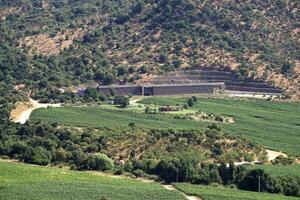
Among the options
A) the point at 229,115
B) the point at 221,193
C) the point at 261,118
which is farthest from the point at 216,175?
the point at 261,118

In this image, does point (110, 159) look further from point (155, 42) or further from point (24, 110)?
point (155, 42)

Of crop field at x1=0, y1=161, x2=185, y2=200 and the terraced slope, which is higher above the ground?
the terraced slope

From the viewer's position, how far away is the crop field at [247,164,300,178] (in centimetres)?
7106

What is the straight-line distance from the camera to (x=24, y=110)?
96.3 meters

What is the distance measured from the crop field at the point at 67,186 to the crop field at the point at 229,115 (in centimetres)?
1766

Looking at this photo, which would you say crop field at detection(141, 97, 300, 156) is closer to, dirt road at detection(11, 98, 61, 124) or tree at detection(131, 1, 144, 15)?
dirt road at detection(11, 98, 61, 124)

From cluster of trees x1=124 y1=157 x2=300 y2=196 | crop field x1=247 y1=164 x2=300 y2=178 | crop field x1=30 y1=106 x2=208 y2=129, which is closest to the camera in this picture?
cluster of trees x1=124 y1=157 x2=300 y2=196

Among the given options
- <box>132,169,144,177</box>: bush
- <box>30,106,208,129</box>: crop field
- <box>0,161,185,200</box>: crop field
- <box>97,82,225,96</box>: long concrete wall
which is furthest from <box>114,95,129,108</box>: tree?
<box>0,161,185,200</box>: crop field

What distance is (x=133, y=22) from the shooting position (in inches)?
5404

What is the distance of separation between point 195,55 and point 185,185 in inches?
2253

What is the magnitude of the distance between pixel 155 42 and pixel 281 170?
2306 inches

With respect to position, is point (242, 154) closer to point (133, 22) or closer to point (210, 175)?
point (210, 175)

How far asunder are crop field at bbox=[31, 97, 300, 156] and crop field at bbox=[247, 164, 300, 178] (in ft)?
22.2

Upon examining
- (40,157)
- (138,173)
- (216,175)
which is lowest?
(138,173)
